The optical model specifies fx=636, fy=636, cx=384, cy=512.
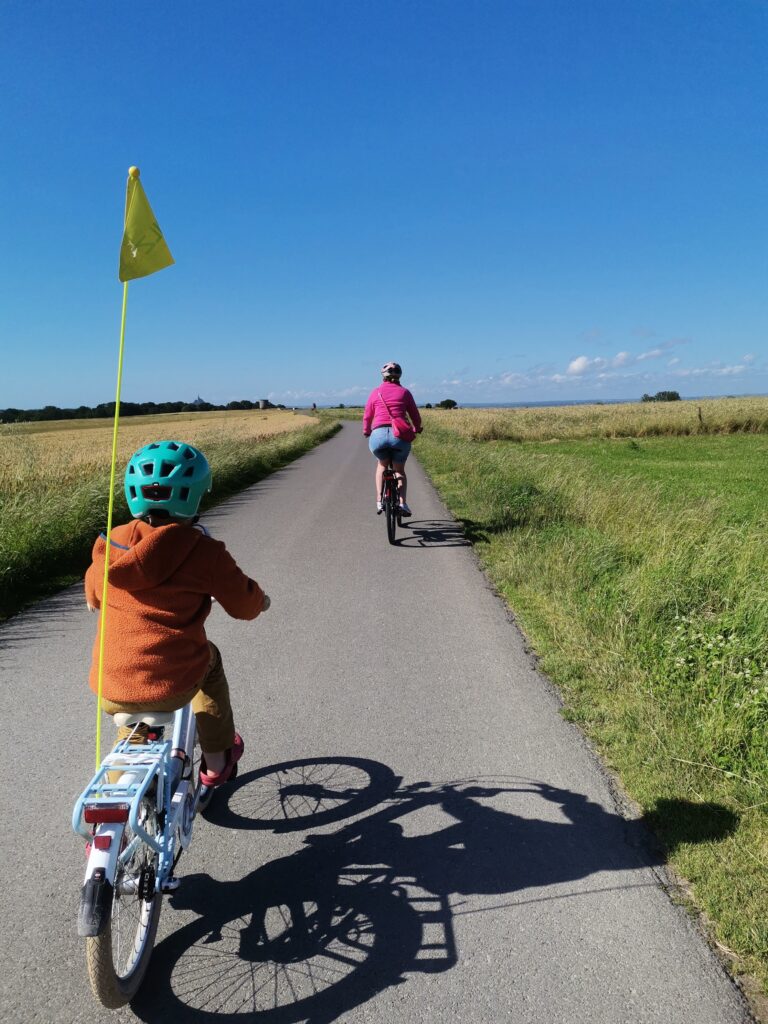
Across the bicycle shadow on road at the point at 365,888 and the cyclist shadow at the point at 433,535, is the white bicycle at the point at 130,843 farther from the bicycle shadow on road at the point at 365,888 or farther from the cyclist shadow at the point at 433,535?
the cyclist shadow at the point at 433,535

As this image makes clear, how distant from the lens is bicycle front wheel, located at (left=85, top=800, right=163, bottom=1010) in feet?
6.06

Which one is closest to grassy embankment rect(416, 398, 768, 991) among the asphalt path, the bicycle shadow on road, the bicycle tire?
the asphalt path

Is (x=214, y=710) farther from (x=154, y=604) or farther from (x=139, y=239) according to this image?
(x=139, y=239)

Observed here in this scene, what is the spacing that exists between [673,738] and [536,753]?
0.74 meters

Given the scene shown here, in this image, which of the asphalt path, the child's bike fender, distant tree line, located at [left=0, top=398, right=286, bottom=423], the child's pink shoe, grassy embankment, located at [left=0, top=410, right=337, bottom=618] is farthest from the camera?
distant tree line, located at [left=0, top=398, right=286, bottom=423]

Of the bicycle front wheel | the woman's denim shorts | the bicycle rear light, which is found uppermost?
the woman's denim shorts

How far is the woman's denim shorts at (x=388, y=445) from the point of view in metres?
8.55

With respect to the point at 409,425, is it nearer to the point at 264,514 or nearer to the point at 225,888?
the point at 264,514

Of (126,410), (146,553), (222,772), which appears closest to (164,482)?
(146,553)

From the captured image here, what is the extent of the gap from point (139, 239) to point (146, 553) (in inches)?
51.2

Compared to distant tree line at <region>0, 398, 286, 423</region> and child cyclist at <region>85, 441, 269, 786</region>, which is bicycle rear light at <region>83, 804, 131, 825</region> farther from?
distant tree line at <region>0, 398, 286, 423</region>

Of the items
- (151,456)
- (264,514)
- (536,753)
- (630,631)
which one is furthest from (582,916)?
(264,514)

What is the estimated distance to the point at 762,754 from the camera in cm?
321

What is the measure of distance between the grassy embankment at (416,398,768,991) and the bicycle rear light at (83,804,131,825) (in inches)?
80.9
